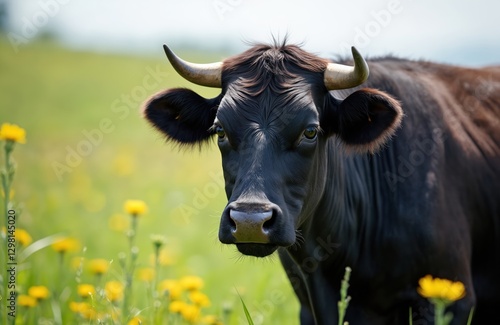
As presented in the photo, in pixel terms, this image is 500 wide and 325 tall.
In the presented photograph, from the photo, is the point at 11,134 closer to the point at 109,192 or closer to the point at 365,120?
the point at 365,120

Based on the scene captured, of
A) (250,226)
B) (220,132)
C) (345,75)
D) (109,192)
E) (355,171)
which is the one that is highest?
(345,75)

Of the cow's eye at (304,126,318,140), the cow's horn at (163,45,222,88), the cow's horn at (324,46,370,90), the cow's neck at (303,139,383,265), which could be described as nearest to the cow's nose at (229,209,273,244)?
the cow's eye at (304,126,318,140)

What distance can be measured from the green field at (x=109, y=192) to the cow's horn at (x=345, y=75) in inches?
38.7

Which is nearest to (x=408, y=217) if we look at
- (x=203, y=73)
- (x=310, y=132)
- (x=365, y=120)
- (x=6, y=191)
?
(x=365, y=120)

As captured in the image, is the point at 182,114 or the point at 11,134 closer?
the point at 11,134

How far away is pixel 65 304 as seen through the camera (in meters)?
6.19

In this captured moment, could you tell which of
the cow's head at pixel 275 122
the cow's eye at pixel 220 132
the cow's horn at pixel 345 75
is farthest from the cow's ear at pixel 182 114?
the cow's horn at pixel 345 75

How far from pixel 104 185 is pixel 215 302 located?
347 inches

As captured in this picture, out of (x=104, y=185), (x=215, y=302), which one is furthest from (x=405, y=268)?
(x=104, y=185)

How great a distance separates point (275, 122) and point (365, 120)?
2.36 feet

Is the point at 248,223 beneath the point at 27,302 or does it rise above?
above

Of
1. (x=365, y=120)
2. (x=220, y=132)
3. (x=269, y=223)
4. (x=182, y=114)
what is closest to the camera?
(x=269, y=223)

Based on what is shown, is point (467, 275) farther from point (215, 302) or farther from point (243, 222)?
point (215, 302)

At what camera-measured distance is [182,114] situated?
17.2 feet
